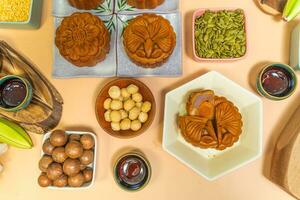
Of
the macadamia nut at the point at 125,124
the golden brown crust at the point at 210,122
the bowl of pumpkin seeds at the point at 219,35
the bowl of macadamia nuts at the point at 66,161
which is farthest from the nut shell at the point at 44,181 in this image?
the bowl of pumpkin seeds at the point at 219,35

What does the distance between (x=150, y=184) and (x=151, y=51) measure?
0.33 metres

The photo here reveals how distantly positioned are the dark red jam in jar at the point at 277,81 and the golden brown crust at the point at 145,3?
12.7 inches

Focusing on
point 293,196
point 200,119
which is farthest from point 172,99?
point 293,196

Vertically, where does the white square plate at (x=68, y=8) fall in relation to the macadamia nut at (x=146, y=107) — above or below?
above

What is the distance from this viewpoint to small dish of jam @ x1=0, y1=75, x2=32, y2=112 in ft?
2.63

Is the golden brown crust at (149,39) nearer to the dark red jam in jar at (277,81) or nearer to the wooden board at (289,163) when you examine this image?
the dark red jam in jar at (277,81)

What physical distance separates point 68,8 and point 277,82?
1.86ft

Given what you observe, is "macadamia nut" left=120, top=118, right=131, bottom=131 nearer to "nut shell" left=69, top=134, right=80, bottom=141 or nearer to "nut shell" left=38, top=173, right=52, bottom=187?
"nut shell" left=69, top=134, right=80, bottom=141

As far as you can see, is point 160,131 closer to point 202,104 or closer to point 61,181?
point 202,104

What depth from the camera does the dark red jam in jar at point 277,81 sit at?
854 millimetres

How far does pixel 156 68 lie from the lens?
35.3 inches

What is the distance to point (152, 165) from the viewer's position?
881 millimetres

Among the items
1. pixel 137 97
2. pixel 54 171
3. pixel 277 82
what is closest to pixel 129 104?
pixel 137 97

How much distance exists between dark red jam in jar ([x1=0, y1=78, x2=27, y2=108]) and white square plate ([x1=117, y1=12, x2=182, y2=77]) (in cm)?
24
